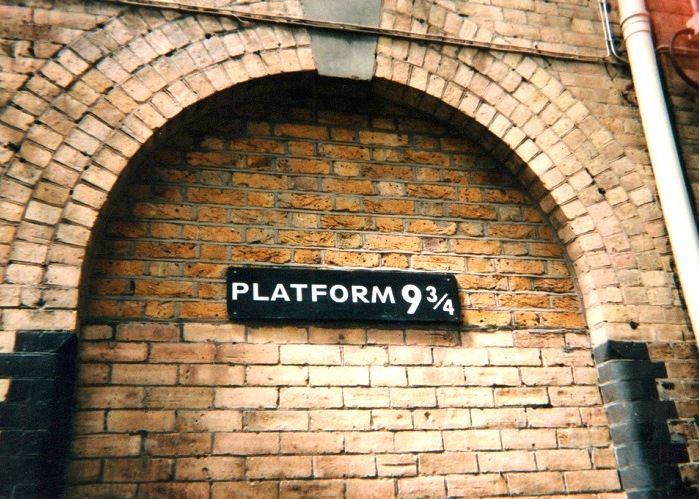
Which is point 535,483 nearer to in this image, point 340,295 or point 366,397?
point 366,397

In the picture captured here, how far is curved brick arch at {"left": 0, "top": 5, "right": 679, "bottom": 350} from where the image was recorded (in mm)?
2773

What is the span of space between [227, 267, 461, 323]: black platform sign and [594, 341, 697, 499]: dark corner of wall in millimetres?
844

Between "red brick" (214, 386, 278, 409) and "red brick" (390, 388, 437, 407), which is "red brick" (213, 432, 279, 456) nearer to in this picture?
"red brick" (214, 386, 278, 409)

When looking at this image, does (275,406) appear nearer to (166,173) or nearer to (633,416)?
(166,173)

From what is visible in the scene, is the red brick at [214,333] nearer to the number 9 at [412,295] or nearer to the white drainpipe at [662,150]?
the number 9 at [412,295]

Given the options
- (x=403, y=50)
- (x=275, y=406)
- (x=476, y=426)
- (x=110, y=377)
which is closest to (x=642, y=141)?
(x=403, y=50)

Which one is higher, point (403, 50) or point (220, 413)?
point (403, 50)

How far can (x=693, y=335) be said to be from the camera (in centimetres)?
332

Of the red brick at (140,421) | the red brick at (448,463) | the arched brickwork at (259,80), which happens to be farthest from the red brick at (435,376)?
the red brick at (140,421)

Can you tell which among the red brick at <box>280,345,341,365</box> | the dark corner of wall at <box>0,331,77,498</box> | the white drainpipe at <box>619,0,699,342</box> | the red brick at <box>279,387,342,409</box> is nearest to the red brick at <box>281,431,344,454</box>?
the red brick at <box>279,387,342,409</box>

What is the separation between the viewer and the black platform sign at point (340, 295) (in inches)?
122

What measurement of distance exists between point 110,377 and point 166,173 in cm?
→ 107

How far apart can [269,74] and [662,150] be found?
2180mm

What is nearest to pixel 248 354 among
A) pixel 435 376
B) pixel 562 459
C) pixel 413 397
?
pixel 413 397
